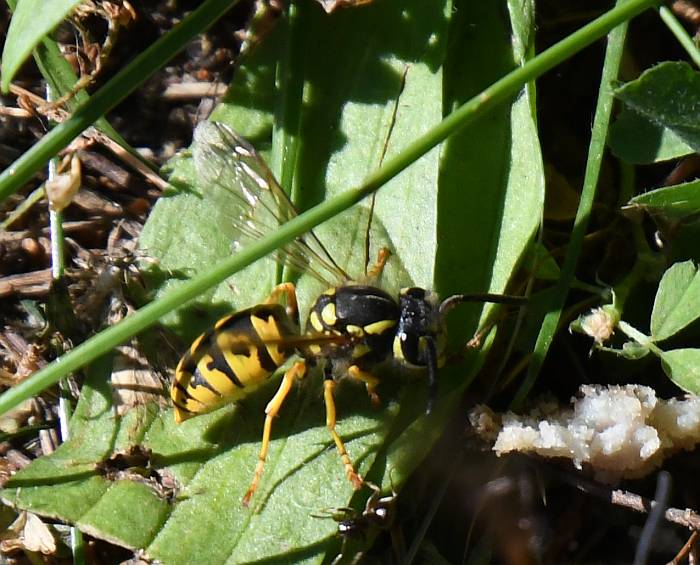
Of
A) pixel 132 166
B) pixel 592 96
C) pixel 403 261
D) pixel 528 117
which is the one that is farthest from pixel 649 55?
pixel 132 166

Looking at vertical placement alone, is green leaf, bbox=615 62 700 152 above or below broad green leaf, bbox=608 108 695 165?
above

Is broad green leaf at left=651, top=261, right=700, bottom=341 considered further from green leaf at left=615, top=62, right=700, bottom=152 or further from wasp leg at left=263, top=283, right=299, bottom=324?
wasp leg at left=263, top=283, right=299, bottom=324

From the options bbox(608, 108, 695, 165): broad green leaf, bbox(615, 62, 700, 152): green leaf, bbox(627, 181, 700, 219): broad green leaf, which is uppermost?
bbox(615, 62, 700, 152): green leaf

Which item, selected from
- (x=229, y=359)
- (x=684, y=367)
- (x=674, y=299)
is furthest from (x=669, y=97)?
(x=229, y=359)

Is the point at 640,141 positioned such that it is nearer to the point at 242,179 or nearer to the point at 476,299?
the point at 476,299

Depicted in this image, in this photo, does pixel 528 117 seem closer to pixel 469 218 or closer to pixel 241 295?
pixel 469 218

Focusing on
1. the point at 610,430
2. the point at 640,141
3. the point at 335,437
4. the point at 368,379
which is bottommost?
the point at 610,430

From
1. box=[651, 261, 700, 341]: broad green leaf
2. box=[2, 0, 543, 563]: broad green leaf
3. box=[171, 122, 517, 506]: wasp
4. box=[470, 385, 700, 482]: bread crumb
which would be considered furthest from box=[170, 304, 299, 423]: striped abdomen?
box=[651, 261, 700, 341]: broad green leaf
